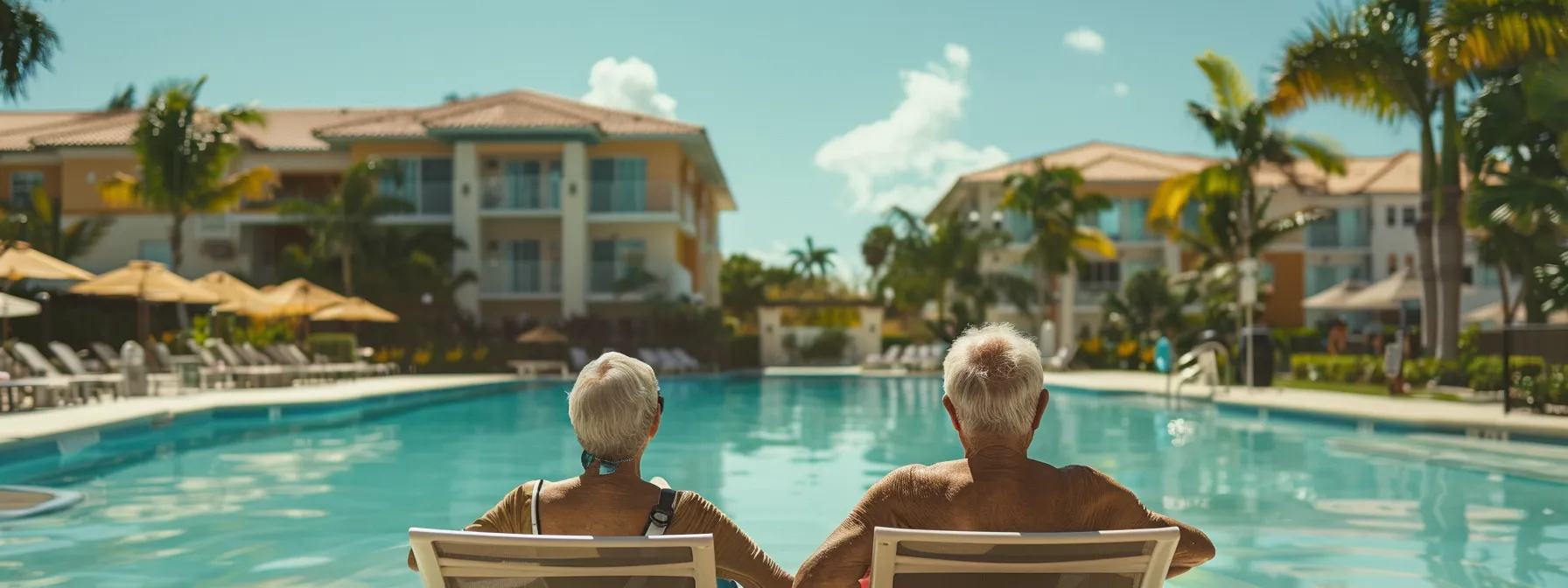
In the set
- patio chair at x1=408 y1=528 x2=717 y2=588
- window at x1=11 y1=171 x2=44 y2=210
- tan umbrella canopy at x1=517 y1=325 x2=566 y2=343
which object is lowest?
tan umbrella canopy at x1=517 y1=325 x2=566 y2=343

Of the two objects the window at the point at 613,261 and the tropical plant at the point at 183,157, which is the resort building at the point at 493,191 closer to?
the window at the point at 613,261

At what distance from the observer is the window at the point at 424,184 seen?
3256 cm

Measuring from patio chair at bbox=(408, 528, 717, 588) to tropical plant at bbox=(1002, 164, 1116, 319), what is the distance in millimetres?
32211

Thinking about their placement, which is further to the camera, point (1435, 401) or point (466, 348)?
point (466, 348)

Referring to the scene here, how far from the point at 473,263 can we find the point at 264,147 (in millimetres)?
7991

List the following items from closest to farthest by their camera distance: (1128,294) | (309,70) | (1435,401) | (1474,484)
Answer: (1474,484) → (1435,401) → (309,70) → (1128,294)

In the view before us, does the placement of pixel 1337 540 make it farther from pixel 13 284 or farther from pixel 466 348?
pixel 466 348

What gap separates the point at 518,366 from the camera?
28.5m

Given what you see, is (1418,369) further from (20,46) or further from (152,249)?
(152,249)

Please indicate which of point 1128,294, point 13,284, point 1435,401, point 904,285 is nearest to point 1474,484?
point 1435,401

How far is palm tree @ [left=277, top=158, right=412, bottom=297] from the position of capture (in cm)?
2869

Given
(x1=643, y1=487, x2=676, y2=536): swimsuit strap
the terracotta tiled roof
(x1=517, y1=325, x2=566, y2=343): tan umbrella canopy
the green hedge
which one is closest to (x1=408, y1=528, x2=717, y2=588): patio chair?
(x1=643, y1=487, x2=676, y2=536): swimsuit strap

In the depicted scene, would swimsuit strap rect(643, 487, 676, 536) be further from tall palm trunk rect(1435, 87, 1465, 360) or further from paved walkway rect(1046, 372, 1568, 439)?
tall palm trunk rect(1435, 87, 1465, 360)

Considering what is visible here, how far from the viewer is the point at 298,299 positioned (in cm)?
2306
